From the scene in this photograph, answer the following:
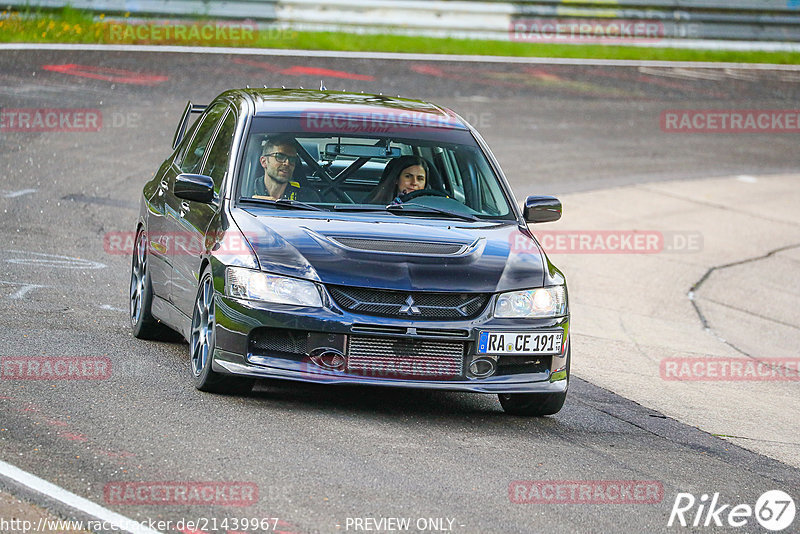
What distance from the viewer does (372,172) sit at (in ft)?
29.1

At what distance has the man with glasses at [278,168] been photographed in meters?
8.45

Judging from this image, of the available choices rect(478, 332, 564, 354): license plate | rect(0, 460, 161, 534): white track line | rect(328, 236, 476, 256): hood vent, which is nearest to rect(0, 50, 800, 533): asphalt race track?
rect(0, 460, 161, 534): white track line

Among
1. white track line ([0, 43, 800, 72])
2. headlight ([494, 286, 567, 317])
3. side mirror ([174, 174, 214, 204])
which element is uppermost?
side mirror ([174, 174, 214, 204])

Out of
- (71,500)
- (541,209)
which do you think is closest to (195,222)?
(541,209)

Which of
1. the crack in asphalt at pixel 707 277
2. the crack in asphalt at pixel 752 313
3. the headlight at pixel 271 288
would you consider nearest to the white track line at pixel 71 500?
the headlight at pixel 271 288

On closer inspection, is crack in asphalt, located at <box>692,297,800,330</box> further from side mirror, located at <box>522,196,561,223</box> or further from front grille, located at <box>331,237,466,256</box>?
front grille, located at <box>331,237,466,256</box>

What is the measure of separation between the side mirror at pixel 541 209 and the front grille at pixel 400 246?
1.14 m

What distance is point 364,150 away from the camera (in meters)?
8.98

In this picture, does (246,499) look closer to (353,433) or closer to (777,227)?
(353,433)

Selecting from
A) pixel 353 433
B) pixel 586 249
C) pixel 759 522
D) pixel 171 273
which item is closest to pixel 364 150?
pixel 171 273

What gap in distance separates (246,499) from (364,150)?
11.4 feet

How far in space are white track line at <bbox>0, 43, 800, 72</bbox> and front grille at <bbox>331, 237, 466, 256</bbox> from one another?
1628 centimetres

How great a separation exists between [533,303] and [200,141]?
306 cm

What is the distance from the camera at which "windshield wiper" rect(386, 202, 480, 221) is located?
8.48 meters
